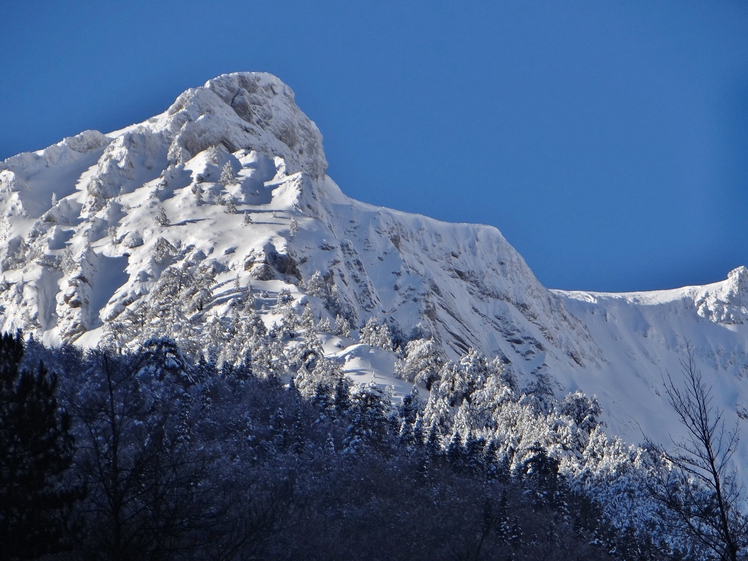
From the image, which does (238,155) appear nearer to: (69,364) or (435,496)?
(69,364)

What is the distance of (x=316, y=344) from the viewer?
9044cm

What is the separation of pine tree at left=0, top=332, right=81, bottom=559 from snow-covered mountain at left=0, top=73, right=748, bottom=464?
64.6 metres

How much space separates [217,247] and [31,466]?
11016 cm

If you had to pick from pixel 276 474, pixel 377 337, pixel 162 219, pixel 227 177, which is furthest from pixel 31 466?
pixel 227 177

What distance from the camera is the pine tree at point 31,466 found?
797 inches

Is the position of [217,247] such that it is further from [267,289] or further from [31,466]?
[31,466]

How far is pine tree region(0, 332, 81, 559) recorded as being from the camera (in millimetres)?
20250

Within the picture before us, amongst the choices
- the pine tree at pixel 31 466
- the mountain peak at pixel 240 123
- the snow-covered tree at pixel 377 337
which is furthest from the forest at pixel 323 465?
the mountain peak at pixel 240 123

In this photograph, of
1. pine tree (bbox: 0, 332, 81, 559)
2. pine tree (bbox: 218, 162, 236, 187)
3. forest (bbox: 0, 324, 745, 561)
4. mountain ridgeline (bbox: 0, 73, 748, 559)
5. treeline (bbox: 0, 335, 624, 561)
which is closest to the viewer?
pine tree (bbox: 0, 332, 81, 559)

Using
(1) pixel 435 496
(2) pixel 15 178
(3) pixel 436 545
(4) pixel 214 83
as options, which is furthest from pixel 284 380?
(4) pixel 214 83

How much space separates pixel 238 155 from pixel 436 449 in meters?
110

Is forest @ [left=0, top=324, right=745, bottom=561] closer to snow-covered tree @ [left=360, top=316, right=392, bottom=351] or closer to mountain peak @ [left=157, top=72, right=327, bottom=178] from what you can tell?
snow-covered tree @ [left=360, top=316, right=392, bottom=351]

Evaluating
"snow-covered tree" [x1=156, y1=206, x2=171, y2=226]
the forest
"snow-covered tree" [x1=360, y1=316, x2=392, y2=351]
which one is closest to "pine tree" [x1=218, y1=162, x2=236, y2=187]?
"snow-covered tree" [x1=156, y1=206, x2=171, y2=226]

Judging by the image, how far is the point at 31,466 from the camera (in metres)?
21.2
